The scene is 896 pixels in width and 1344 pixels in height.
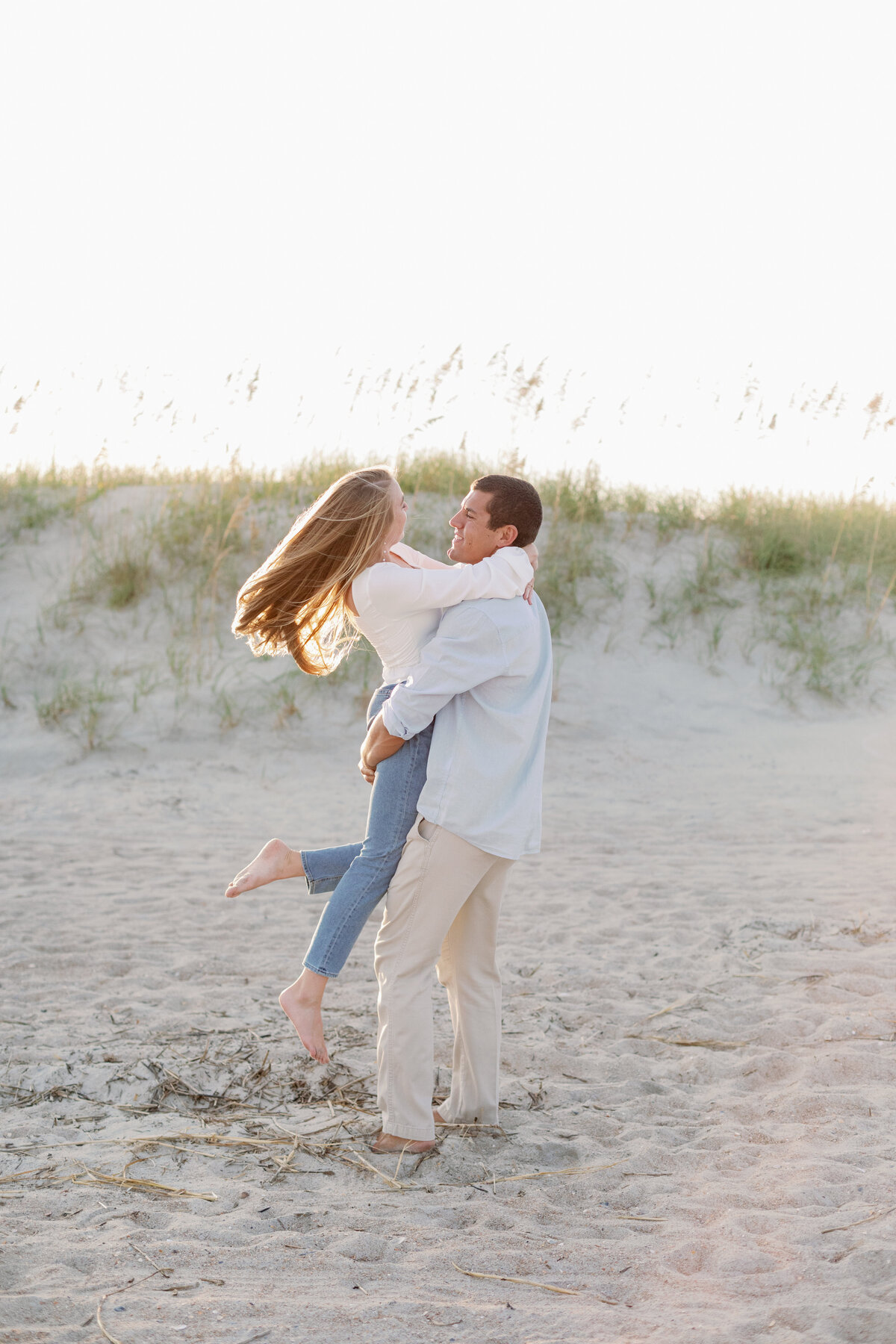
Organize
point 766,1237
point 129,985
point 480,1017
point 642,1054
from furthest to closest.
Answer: point 129,985 < point 642,1054 < point 480,1017 < point 766,1237

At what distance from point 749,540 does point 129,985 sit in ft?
25.7

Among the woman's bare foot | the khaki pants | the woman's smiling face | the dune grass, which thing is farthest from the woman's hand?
the dune grass

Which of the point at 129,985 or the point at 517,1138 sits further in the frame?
the point at 129,985

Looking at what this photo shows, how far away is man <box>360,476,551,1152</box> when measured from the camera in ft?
9.39

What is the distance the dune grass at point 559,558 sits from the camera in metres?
9.67

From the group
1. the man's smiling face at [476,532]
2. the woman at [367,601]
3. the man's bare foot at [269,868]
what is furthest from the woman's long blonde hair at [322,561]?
the man's bare foot at [269,868]

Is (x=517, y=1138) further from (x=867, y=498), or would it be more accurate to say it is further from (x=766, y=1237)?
(x=867, y=498)

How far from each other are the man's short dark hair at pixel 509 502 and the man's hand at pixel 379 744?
0.61m

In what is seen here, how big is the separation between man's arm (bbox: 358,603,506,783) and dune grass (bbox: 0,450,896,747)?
625 cm

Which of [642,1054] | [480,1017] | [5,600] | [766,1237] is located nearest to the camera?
[766,1237]

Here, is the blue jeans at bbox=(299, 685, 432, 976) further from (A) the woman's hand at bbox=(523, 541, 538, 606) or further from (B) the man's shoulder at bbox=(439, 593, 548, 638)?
(A) the woman's hand at bbox=(523, 541, 538, 606)

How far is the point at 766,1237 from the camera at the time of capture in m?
2.53

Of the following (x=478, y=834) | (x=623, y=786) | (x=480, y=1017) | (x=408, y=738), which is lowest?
(x=623, y=786)

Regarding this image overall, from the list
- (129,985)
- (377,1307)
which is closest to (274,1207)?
(377,1307)
